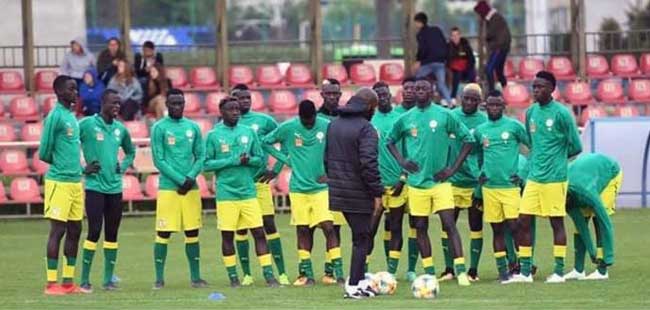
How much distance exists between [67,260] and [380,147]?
3853 millimetres

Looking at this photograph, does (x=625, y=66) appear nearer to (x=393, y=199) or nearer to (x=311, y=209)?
(x=393, y=199)

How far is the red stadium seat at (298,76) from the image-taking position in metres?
37.7

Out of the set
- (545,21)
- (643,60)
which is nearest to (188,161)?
(643,60)

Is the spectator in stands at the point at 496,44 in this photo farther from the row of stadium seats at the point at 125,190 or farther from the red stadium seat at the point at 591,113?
the row of stadium seats at the point at 125,190

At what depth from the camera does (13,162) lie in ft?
107

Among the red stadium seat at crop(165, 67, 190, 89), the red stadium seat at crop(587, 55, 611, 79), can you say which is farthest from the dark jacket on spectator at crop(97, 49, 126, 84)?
the red stadium seat at crop(587, 55, 611, 79)

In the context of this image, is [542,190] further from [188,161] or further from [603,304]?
[188,161]

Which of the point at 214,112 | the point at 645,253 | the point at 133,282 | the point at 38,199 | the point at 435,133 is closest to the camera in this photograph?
the point at 435,133

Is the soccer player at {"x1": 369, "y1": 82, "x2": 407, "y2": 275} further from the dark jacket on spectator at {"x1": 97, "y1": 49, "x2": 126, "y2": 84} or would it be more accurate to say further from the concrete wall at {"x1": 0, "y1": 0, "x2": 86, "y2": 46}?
the concrete wall at {"x1": 0, "y1": 0, "x2": 86, "y2": 46}

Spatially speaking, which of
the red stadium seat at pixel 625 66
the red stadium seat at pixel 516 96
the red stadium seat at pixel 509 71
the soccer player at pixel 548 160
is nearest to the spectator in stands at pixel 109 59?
the red stadium seat at pixel 516 96

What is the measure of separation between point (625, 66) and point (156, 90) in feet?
34.6

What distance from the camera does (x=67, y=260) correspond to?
20.2m

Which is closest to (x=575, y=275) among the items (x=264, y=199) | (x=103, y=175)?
(x=264, y=199)

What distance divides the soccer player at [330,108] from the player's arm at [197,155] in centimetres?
149
